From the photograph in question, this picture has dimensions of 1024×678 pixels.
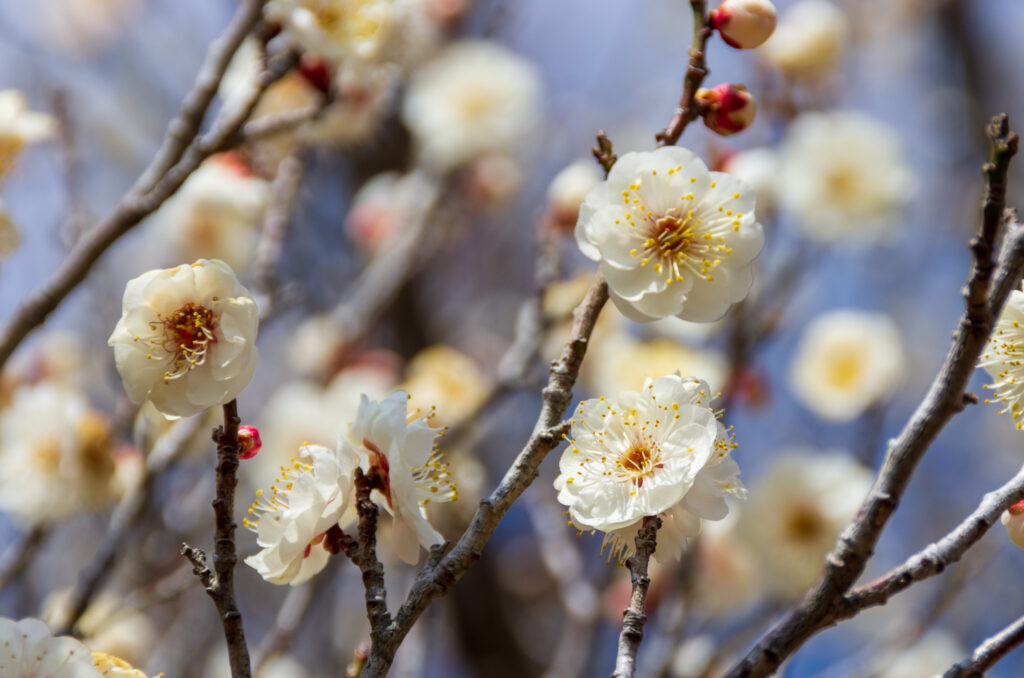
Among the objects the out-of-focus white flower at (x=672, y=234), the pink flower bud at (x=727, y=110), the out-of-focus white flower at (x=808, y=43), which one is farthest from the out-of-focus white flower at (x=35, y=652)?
the out-of-focus white flower at (x=808, y=43)

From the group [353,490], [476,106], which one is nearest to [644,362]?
[476,106]

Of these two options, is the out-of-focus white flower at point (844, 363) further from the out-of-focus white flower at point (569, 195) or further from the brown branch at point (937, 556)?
the brown branch at point (937, 556)

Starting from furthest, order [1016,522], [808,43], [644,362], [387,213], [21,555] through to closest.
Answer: [387,213] → [808,43] → [644,362] → [21,555] → [1016,522]

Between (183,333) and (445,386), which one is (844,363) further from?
(183,333)

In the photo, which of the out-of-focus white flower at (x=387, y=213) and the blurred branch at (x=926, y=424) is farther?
the out-of-focus white flower at (x=387, y=213)

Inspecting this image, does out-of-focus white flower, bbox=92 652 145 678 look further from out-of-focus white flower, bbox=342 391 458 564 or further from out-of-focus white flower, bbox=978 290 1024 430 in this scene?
out-of-focus white flower, bbox=978 290 1024 430

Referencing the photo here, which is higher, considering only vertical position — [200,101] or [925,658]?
[200,101]

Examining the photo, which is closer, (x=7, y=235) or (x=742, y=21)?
(x=742, y=21)
